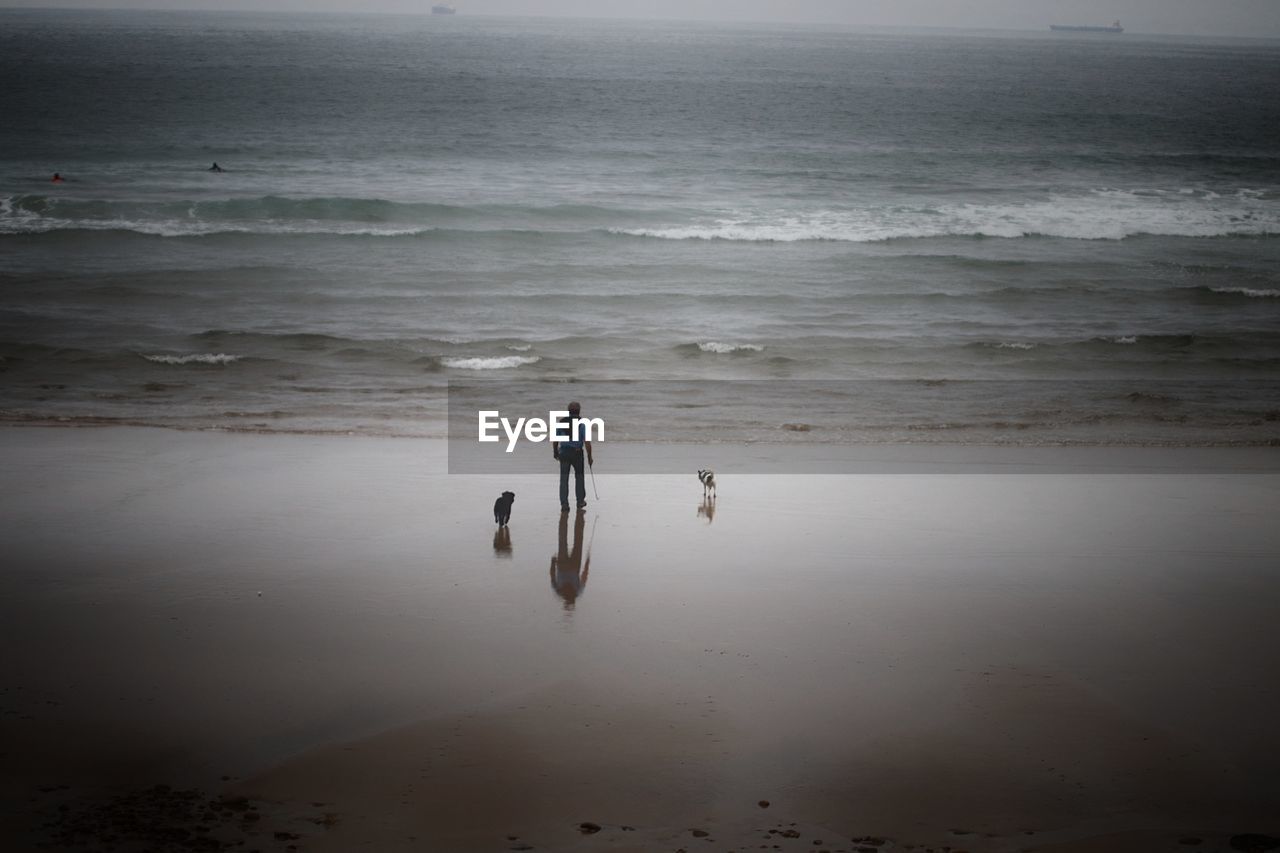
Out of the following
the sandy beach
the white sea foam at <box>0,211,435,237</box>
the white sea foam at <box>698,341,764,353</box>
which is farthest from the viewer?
the white sea foam at <box>0,211,435,237</box>

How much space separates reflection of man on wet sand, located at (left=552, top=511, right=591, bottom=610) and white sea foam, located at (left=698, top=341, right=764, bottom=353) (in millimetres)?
12937

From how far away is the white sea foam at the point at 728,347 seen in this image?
78.9 ft

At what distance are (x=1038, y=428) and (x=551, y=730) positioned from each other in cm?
1302

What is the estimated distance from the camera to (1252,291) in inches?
1167

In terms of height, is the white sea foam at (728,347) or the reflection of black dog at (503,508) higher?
the white sea foam at (728,347)

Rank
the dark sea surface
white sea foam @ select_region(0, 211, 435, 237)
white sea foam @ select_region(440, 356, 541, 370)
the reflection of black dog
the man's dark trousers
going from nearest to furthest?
the reflection of black dog, the man's dark trousers, the dark sea surface, white sea foam @ select_region(440, 356, 541, 370), white sea foam @ select_region(0, 211, 435, 237)

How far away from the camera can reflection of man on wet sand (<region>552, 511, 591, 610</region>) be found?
9.72m

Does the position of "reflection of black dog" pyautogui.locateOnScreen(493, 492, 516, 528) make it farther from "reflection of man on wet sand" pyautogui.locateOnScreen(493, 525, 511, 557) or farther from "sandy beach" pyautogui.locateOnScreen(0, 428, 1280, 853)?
"sandy beach" pyautogui.locateOnScreen(0, 428, 1280, 853)

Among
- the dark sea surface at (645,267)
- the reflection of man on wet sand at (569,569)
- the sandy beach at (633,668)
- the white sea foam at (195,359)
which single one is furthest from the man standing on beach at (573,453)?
the white sea foam at (195,359)

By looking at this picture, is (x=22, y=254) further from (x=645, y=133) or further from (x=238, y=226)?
(x=645, y=133)

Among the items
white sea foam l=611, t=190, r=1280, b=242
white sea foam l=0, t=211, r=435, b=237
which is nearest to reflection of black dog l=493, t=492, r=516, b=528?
white sea foam l=0, t=211, r=435, b=237

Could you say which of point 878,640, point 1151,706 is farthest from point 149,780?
point 1151,706

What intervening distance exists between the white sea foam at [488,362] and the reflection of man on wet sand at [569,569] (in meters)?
11.0

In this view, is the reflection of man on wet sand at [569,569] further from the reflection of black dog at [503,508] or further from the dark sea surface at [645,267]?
the dark sea surface at [645,267]
